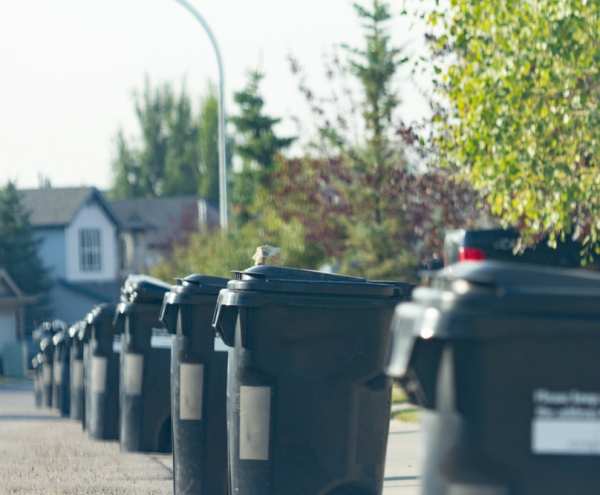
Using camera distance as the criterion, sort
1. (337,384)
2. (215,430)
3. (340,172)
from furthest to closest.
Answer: (340,172), (215,430), (337,384)

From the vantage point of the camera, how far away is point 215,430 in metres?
6.88

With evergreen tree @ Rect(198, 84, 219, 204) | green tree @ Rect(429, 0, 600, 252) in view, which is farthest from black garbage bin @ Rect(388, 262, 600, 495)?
evergreen tree @ Rect(198, 84, 219, 204)

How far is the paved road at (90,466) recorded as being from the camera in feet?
27.0

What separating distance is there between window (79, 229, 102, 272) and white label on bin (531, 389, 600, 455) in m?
60.8

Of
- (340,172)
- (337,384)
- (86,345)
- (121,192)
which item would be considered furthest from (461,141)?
(121,192)

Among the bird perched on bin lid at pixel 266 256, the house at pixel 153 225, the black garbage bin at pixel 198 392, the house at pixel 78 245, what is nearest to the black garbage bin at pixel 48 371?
the bird perched on bin lid at pixel 266 256

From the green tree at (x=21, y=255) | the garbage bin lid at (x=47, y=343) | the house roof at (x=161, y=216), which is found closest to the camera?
the garbage bin lid at (x=47, y=343)

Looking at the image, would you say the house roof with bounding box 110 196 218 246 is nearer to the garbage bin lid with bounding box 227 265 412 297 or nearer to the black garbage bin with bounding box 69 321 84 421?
the black garbage bin with bounding box 69 321 84 421

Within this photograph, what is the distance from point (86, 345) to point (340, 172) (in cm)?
755

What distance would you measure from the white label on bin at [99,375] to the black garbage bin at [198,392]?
4797 mm

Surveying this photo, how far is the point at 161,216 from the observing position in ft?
240

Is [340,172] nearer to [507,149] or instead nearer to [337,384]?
[507,149]

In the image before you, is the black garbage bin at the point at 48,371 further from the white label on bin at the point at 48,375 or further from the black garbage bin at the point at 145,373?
the black garbage bin at the point at 145,373

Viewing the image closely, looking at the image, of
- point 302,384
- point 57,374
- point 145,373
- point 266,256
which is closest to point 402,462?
point 266,256
